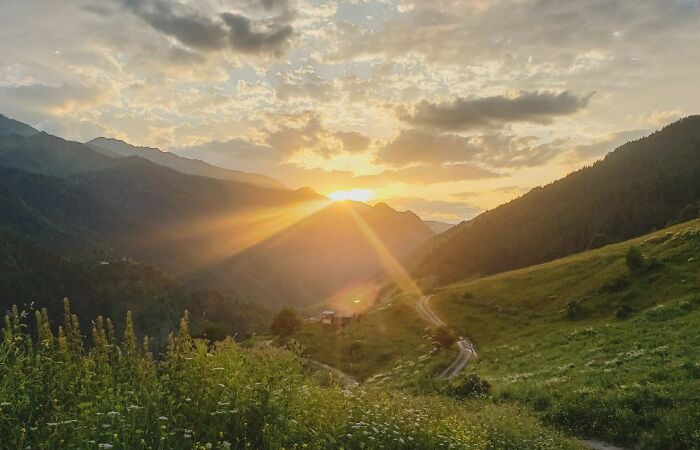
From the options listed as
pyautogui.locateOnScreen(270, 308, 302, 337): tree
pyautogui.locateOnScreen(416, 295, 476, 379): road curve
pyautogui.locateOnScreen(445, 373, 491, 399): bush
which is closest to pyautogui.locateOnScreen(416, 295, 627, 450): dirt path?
pyautogui.locateOnScreen(416, 295, 476, 379): road curve

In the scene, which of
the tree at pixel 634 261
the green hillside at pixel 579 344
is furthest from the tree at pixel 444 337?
the tree at pixel 634 261

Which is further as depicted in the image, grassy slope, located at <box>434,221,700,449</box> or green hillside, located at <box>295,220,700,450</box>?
green hillside, located at <box>295,220,700,450</box>

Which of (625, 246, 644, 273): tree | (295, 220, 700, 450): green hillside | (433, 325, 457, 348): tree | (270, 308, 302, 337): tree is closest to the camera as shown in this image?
(295, 220, 700, 450): green hillside

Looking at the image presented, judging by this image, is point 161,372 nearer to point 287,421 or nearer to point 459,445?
point 287,421

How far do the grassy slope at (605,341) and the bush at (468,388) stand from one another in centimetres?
151

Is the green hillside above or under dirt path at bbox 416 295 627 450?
above

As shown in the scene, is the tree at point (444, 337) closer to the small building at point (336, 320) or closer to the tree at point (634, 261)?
the tree at point (634, 261)

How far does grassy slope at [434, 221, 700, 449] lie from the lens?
22.6 m

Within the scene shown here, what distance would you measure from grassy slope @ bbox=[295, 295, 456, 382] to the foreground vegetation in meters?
43.6

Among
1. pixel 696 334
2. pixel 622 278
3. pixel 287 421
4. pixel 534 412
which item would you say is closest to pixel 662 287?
pixel 622 278

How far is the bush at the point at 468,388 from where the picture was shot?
33.0 meters

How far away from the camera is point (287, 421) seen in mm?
9828

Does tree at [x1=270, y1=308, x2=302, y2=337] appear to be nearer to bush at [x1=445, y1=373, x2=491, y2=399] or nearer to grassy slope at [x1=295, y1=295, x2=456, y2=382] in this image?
grassy slope at [x1=295, y1=295, x2=456, y2=382]

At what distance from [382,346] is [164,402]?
70.9 m
